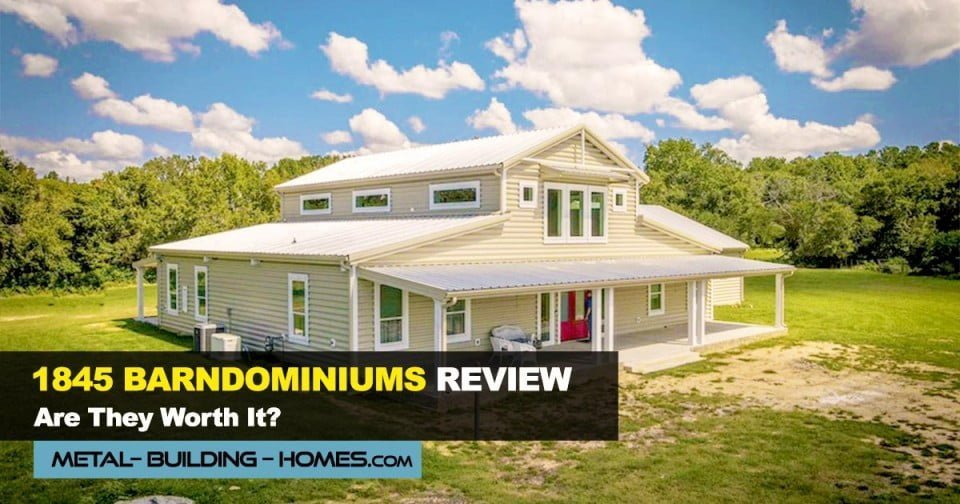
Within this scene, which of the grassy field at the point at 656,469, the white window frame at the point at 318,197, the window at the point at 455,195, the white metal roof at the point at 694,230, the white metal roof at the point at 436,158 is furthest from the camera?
the white metal roof at the point at 694,230

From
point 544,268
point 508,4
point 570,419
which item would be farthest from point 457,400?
point 508,4

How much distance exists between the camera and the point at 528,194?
1641cm

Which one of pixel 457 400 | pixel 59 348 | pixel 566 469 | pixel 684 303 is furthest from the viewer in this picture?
pixel 684 303

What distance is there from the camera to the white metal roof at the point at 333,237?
44.9 ft

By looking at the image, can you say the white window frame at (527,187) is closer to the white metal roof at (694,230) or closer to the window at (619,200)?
the window at (619,200)

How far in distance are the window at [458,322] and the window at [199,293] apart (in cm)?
779

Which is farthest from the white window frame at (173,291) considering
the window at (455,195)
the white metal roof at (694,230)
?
the white metal roof at (694,230)

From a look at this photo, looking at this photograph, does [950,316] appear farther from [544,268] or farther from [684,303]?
[544,268]

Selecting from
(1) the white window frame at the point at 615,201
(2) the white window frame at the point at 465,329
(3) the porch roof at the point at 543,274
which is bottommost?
(2) the white window frame at the point at 465,329

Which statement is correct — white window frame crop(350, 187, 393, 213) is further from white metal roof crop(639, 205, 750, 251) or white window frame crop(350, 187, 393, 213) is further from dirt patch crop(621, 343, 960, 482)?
white metal roof crop(639, 205, 750, 251)

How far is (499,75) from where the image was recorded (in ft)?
153

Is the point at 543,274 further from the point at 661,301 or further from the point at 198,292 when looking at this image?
the point at 198,292

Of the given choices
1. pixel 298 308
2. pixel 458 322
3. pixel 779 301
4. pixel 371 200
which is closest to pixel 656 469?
pixel 458 322

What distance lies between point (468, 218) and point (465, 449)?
734cm
